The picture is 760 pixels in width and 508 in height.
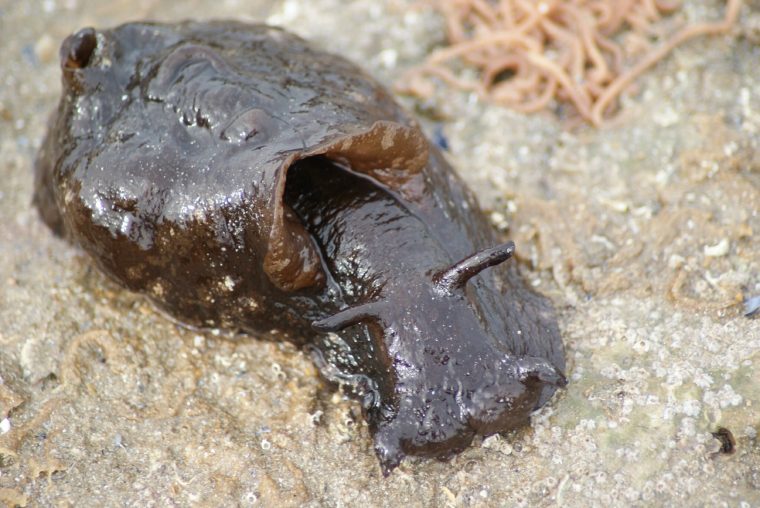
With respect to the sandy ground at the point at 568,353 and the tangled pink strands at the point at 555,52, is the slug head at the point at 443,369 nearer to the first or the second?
the sandy ground at the point at 568,353

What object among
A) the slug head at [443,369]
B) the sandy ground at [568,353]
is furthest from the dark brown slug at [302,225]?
the sandy ground at [568,353]

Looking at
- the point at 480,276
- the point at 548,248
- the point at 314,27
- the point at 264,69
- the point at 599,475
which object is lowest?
the point at 599,475

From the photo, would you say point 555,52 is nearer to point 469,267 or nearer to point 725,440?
point 469,267

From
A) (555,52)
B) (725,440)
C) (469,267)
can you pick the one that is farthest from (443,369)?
(555,52)

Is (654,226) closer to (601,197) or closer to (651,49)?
(601,197)

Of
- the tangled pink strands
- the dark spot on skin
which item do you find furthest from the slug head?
the tangled pink strands

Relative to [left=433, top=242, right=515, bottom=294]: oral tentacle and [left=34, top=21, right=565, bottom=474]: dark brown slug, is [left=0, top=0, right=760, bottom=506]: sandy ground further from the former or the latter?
[left=433, top=242, right=515, bottom=294]: oral tentacle

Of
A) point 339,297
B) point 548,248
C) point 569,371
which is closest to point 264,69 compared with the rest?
point 339,297
